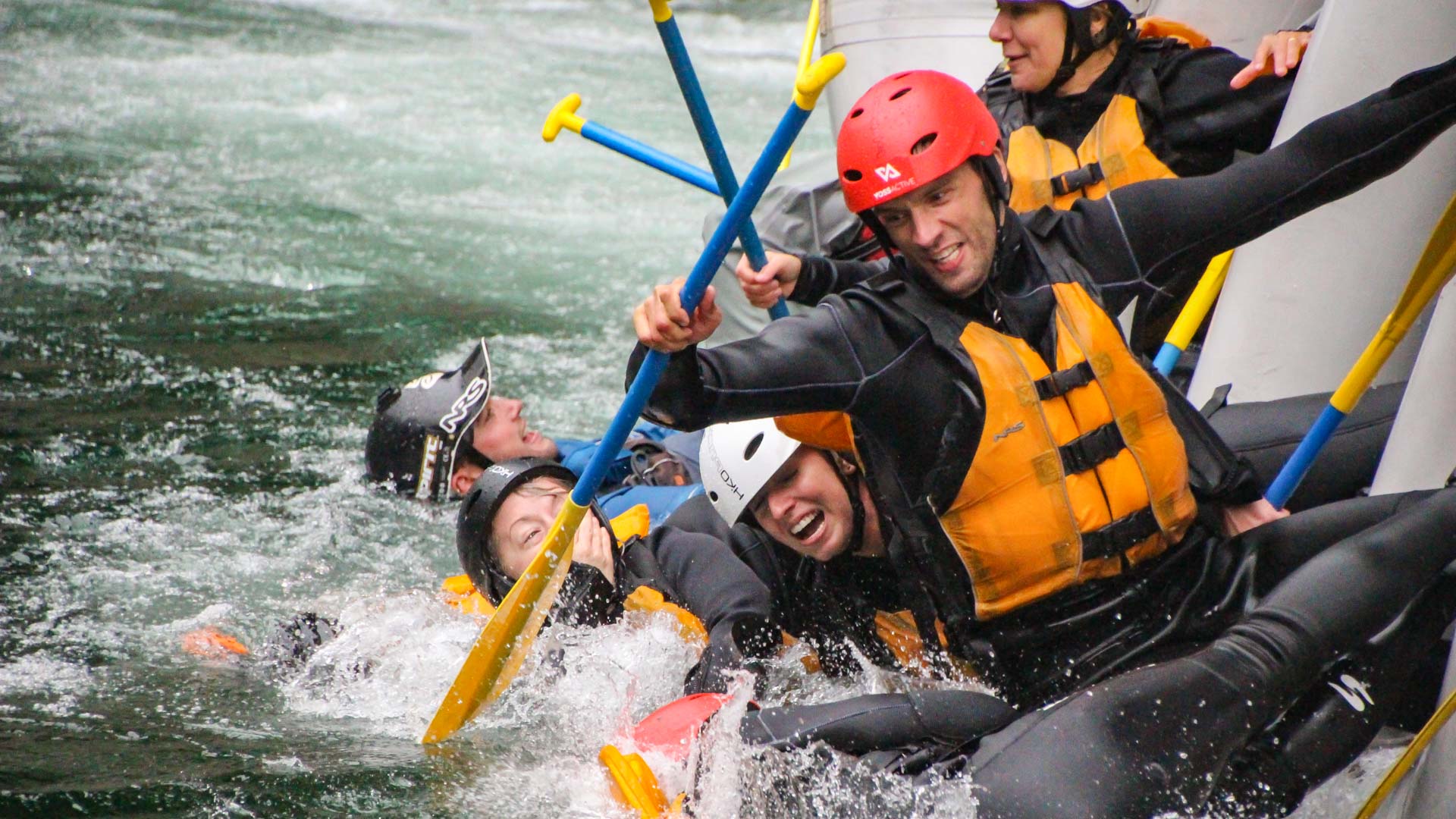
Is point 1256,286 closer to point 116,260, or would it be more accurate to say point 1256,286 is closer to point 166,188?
point 116,260

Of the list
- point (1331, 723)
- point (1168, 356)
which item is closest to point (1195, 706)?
point (1331, 723)

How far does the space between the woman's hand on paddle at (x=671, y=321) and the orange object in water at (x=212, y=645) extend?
190 centimetres

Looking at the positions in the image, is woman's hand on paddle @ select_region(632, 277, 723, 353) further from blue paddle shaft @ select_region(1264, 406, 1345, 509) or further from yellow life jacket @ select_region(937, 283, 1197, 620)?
blue paddle shaft @ select_region(1264, 406, 1345, 509)

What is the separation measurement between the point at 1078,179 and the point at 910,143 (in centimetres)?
136

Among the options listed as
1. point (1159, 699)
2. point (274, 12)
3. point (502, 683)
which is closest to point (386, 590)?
point (502, 683)

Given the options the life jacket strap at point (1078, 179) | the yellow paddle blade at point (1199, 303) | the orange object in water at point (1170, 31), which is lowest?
the yellow paddle blade at point (1199, 303)

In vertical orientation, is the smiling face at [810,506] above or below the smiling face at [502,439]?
above

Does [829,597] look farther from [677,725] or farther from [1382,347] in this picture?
[1382,347]

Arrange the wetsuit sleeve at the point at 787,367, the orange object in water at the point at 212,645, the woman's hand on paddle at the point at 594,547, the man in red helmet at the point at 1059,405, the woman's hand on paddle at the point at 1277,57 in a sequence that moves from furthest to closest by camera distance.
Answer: the woman's hand on paddle at the point at 1277,57, the orange object in water at the point at 212,645, the woman's hand on paddle at the point at 594,547, the man in red helmet at the point at 1059,405, the wetsuit sleeve at the point at 787,367

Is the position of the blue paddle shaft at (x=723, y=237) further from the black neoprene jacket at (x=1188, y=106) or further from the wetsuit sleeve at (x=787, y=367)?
the black neoprene jacket at (x=1188, y=106)

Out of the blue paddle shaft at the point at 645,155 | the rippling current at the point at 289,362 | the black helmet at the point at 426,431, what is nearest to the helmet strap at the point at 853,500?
the rippling current at the point at 289,362

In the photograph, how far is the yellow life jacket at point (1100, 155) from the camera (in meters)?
3.67

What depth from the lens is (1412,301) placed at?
9.29ft

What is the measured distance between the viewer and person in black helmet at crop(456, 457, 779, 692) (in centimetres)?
331
